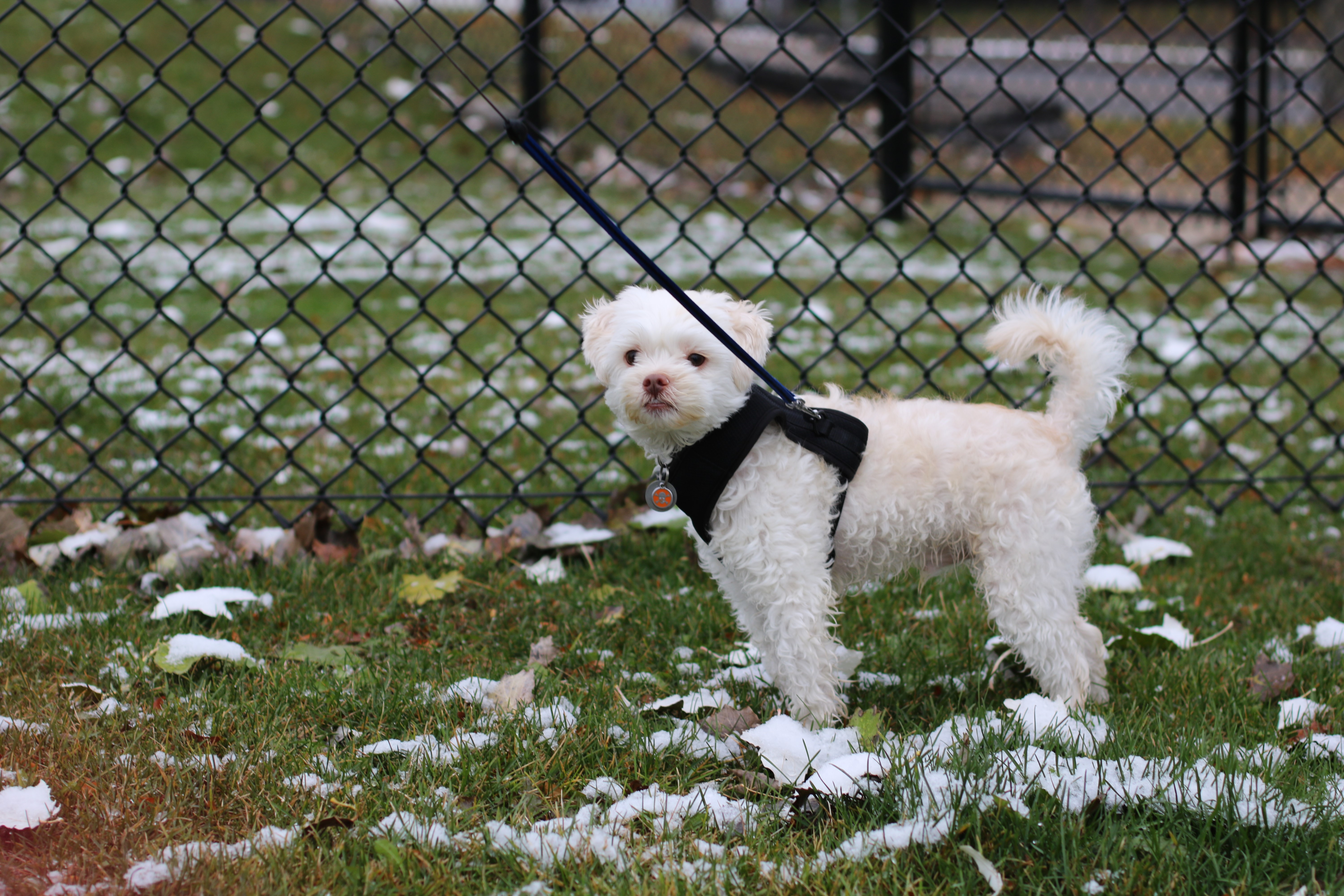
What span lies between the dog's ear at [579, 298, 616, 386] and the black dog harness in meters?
0.26

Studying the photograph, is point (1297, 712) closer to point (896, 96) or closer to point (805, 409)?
point (805, 409)

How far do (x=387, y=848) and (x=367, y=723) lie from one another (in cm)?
57

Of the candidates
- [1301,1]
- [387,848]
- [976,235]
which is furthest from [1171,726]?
[976,235]

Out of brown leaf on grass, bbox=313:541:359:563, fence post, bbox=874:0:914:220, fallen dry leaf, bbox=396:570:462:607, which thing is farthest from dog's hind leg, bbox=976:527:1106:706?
fence post, bbox=874:0:914:220

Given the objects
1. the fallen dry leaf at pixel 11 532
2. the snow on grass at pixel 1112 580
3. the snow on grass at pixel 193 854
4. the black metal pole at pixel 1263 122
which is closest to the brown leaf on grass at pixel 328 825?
the snow on grass at pixel 193 854

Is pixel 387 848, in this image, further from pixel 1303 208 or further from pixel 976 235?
pixel 1303 208

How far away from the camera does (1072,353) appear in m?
2.44

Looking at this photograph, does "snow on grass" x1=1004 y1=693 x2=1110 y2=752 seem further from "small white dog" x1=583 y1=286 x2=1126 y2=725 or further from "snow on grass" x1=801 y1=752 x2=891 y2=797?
"snow on grass" x1=801 y1=752 x2=891 y2=797

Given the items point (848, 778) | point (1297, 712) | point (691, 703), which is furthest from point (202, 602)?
point (1297, 712)

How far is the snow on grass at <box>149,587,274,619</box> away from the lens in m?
2.90

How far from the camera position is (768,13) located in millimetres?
13469


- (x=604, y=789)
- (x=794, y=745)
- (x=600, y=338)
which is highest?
(x=600, y=338)

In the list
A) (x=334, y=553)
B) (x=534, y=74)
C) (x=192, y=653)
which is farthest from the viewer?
(x=534, y=74)

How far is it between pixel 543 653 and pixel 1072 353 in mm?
1549
